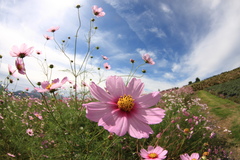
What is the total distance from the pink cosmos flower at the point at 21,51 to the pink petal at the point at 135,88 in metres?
0.84

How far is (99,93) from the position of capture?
2.29 feet

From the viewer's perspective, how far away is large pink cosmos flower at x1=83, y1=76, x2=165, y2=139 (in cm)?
62

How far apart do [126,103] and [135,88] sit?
95mm

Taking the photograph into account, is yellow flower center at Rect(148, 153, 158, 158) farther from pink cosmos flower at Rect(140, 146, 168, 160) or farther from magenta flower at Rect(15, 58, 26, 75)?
magenta flower at Rect(15, 58, 26, 75)

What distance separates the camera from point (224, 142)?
13.7 feet

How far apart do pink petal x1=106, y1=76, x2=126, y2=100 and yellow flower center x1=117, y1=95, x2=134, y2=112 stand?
1.1 inches

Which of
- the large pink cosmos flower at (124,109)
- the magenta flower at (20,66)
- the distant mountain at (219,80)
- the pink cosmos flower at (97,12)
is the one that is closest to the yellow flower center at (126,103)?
the large pink cosmos flower at (124,109)

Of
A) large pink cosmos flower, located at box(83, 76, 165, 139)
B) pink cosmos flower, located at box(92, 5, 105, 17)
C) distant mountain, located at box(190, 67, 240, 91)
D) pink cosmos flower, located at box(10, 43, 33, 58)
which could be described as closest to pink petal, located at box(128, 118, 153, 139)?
large pink cosmos flower, located at box(83, 76, 165, 139)

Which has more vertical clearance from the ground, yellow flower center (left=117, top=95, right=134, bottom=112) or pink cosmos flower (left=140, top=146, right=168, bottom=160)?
yellow flower center (left=117, top=95, right=134, bottom=112)

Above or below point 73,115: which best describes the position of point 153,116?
above

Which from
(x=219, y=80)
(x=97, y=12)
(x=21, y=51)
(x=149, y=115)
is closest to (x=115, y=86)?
(x=149, y=115)

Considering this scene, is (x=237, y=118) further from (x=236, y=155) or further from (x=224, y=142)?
(x=236, y=155)

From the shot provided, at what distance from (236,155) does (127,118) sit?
4.19m

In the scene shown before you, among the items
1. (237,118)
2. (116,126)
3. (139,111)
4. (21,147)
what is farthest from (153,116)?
(237,118)
